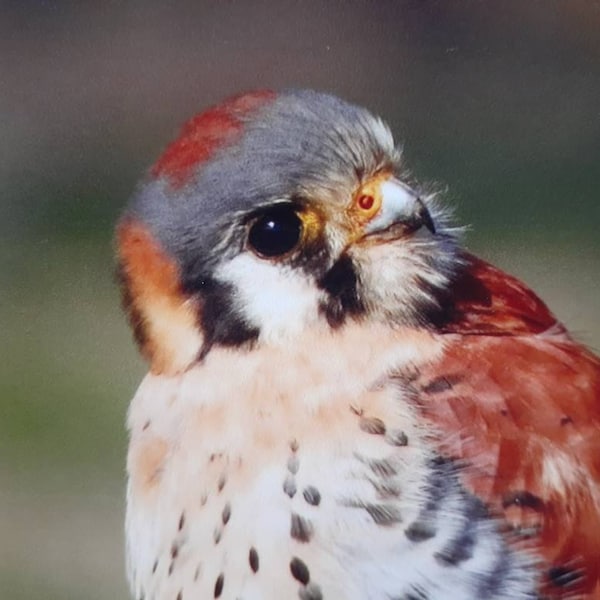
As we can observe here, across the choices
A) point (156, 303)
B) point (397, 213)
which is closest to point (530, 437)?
point (397, 213)

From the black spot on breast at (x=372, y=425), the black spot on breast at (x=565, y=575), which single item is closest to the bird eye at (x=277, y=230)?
the black spot on breast at (x=372, y=425)

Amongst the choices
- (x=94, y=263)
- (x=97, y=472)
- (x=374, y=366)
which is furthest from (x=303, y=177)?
(x=97, y=472)

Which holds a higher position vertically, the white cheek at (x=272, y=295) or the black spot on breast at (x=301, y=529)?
the white cheek at (x=272, y=295)

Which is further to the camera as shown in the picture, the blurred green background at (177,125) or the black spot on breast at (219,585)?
the blurred green background at (177,125)

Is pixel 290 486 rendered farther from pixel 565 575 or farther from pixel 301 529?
pixel 565 575

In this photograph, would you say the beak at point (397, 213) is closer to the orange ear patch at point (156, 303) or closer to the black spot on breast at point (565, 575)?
the orange ear patch at point (156, 303)
